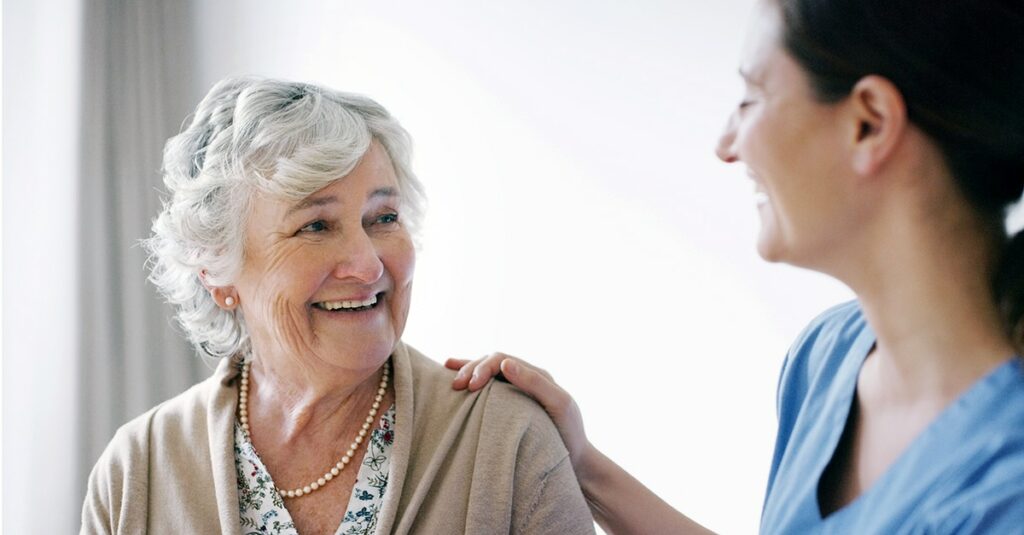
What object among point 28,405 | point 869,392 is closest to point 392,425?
point 869,392

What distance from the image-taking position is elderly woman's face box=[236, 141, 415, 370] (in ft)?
5.30

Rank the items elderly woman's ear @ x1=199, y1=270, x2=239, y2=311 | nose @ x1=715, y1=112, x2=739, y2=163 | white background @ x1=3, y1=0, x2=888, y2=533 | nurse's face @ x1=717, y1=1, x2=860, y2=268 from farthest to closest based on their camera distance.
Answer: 1. white background @ x1=3, y1=0, x2=888, y2=533
2. elderly woman's ear @ x1=199, y1=270, x2=239, y2=311
3. nose @ x1=715, y1=112, x2=739, y2=163
4. nurse's face @ x1=717, y1=1, x2=860, y2=268

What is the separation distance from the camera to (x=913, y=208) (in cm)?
96

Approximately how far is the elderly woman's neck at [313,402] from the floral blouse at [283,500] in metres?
0.05

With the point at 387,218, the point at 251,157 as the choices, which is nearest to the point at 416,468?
the point at 387,218

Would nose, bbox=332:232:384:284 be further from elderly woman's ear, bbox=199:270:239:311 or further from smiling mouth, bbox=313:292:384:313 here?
elderly woman's ear, bbox=199:270:239:311

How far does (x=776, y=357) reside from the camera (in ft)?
7.36

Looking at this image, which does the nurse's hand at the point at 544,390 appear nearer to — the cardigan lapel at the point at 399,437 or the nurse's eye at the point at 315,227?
the cardigan lapel at the point at 399,437

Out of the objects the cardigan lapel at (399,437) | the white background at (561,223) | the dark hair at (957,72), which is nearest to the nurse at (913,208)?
the dark hair at (957,72)

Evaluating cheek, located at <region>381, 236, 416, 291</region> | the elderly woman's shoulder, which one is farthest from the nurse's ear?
cheek, located at <region>381, 236, 416, 291</region>

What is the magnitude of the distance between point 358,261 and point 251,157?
246 millimetres

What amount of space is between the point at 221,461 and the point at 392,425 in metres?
0.29

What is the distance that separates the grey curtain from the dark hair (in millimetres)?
2406

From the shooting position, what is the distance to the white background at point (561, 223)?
232 centimetres
